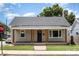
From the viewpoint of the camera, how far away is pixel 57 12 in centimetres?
4584

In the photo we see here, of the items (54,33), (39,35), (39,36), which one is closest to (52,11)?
(54,33)

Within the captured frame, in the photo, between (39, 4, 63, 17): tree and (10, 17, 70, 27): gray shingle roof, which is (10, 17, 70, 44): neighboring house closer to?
(10, 17, 70, 27): gray shingle roof

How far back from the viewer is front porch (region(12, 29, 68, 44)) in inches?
1677

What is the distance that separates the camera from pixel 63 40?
42.8 meters

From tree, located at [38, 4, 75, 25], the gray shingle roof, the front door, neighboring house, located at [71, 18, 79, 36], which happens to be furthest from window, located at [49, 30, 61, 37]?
neighboring house, located at [71, 18, 79, 36]

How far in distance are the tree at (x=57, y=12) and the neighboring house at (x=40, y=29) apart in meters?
1.00

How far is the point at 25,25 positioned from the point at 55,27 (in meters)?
4.20

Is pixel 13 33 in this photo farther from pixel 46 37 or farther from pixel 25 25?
pixel 46 37

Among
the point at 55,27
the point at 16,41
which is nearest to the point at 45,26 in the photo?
the point at 55,27

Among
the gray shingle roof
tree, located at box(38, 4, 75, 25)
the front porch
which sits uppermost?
tree, located at box(38, 4, 75, 25)

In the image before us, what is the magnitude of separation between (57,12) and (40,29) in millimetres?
4473

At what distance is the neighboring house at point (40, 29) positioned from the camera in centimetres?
4247

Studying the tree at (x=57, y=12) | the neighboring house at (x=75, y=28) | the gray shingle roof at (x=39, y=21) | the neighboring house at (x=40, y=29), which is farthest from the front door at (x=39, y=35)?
the neighboring house at (x=75, y=28)

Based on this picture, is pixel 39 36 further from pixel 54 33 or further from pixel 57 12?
pixel 57 12
